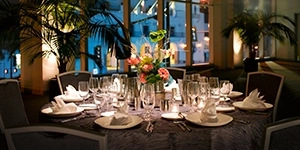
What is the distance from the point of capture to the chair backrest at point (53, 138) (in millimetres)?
1261

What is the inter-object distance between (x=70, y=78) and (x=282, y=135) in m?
2.49

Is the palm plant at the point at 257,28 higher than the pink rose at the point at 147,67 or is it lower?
higher

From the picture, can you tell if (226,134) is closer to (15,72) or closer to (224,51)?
(15,72)

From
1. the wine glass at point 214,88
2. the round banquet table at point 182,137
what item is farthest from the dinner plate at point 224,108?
the round banquet table at point 182,137

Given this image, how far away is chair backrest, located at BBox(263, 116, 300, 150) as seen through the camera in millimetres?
1393

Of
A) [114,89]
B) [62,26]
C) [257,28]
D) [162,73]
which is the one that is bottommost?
[114,89]

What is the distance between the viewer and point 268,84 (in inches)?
126

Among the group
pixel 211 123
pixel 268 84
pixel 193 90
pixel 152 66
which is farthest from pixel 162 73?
pixel 268 84

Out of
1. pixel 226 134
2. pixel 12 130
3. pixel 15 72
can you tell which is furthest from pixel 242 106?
pixel 15 72

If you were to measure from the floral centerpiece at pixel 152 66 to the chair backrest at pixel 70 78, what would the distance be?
94 centimetres

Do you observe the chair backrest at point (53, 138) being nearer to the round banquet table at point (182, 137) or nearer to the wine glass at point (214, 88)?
the round banquet table at point (182, 137)

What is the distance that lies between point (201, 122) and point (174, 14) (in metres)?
9.24

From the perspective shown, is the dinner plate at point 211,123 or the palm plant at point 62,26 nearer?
the dinner plate at point 211,123

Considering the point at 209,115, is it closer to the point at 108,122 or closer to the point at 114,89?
the point at 108,122
